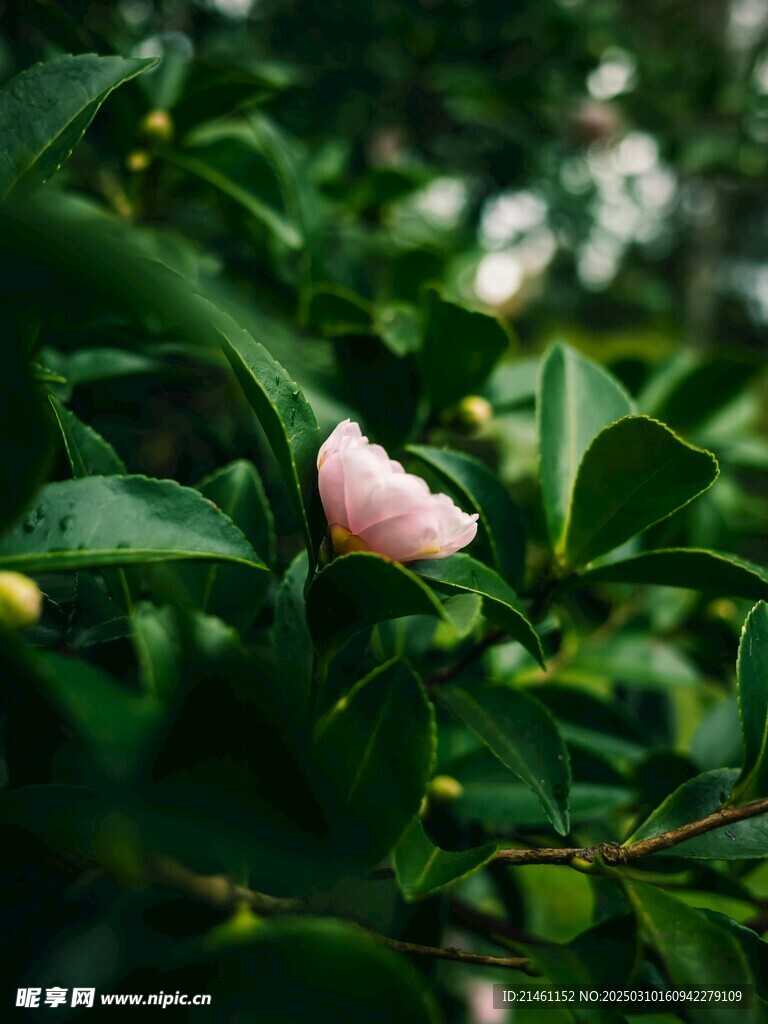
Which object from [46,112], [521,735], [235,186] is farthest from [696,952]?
[235,186]

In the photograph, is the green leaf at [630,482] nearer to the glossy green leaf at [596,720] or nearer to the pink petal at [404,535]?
the pink petal at [404,535]

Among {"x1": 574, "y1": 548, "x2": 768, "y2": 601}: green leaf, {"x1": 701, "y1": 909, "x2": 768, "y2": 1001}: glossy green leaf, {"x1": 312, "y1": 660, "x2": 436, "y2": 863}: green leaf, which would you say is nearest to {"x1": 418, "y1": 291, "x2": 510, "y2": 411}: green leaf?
{"x1": 574, "y1": 548, "x2": 768, "y2": 601}: green leaf

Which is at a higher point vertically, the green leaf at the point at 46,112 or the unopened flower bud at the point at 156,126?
the green leaf at the point at 46,112

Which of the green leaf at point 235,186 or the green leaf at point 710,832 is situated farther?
the green leaf at point 235,186

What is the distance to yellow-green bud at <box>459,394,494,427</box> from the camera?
71cm

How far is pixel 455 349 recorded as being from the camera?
675 millimetres

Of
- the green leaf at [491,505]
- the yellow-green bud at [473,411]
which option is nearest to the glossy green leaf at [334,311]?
the yellow-green bud at [473,411]

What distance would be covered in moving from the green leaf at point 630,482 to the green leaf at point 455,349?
0.20m

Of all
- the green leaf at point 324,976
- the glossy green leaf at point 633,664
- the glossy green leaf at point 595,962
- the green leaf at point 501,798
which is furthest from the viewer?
the glossy green leaf at point 633,664

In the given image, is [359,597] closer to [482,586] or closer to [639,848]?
[482,586]

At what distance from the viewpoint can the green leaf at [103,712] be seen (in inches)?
12.0

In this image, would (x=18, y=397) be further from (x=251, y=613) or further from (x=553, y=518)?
(x=553, y=518)

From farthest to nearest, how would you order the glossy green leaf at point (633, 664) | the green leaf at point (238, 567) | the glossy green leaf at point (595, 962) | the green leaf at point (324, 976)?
the glossy green leaf at point (633, 664) → the green leaf at point (238, 567) → the glossy green leaf at point (595, 962) → the green leaf at point (324, 976)

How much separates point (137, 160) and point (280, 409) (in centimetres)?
57
